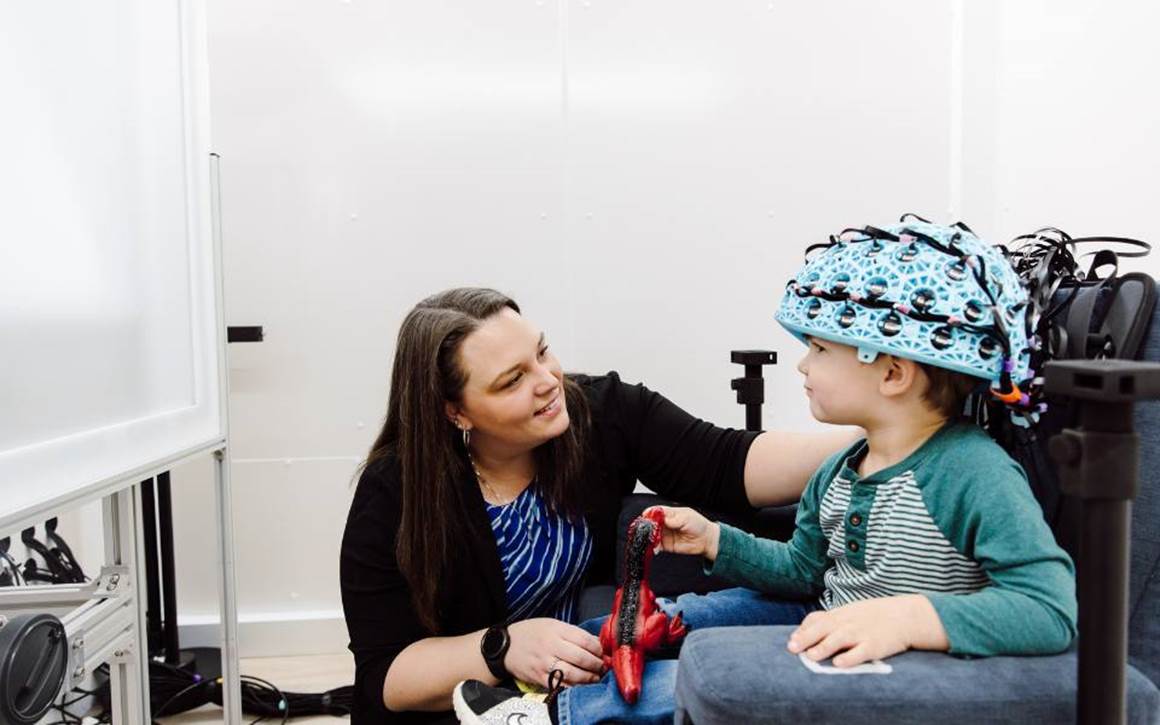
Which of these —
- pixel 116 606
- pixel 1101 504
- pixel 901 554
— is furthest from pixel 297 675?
pixel 1101 504

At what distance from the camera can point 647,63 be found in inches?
94.3

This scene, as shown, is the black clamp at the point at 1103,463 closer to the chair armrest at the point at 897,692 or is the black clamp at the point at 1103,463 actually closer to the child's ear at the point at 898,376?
the chair armrest at the point at 897,692

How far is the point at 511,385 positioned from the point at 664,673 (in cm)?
48

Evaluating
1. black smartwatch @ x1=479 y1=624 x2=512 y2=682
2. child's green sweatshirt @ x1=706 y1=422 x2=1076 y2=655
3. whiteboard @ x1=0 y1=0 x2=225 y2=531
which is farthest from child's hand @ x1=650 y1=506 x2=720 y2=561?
whiteboard @ x1=0 y1=0 x2=225 y2=531

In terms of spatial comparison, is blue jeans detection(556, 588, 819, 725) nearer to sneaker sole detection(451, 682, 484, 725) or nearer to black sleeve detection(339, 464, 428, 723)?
sneaker sole detection(451, 682, 484, 725)

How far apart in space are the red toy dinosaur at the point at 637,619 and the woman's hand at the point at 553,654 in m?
0.03

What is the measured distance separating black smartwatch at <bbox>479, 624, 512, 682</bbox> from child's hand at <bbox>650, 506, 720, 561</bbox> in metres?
0.26

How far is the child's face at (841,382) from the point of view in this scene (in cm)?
105

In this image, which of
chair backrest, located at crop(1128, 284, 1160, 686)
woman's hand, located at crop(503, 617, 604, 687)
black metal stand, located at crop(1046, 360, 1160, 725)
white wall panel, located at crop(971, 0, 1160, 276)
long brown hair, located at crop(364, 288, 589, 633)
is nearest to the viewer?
black metal stand, located at crop(1046, 360, 1160, 725)

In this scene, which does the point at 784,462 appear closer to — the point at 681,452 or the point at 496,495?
the point at 681,452

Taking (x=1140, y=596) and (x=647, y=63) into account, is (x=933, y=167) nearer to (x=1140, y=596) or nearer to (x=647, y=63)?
(x=647, y=63)

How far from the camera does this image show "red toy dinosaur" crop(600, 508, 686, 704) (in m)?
1.06

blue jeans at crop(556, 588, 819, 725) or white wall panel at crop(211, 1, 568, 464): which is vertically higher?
white wall panel at crop(211, 1, 568, 464)

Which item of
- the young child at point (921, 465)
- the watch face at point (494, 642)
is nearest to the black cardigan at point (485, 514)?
the watch face at point (494, 642)
